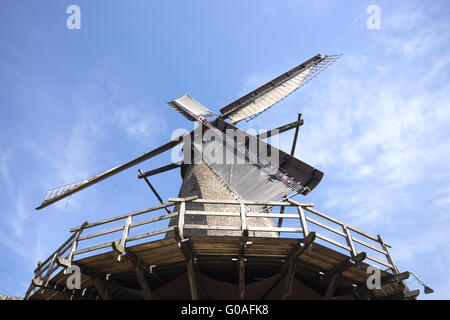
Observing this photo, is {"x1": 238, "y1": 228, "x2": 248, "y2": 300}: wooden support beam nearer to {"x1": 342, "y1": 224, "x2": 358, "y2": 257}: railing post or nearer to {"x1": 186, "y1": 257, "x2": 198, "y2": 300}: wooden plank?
{"x1": 186, "y1": 257, "x2": 198, "y2": 300}: wooden plank

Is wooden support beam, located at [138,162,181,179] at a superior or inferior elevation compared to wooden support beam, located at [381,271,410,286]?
superior

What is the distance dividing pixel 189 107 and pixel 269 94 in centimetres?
376

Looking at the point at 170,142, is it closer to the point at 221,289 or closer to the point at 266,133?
the point at 266,133

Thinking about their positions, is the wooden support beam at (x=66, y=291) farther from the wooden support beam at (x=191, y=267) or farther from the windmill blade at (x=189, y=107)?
the windmill blade at (x=189, y=107)

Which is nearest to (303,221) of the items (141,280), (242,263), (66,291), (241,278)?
(242,263)

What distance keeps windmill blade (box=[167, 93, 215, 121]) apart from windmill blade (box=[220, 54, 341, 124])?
896 mm

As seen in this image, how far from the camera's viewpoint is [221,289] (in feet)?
21.4

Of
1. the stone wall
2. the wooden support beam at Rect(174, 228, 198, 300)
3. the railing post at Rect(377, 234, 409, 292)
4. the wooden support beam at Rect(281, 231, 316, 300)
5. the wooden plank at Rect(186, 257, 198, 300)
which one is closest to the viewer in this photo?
the wooden support beam at Rect(281, 231, 316, 300)

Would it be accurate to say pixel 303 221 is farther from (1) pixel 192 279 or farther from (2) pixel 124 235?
(2) pixel 124 235

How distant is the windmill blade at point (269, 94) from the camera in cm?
1441

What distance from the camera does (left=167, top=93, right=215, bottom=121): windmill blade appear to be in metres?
14.4

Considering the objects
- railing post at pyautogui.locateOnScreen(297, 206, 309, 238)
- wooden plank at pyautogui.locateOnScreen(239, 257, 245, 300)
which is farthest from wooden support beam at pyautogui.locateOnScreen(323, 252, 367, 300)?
wooden plank at pyautogui.locateOnScreen(239, 257, 245, 300)

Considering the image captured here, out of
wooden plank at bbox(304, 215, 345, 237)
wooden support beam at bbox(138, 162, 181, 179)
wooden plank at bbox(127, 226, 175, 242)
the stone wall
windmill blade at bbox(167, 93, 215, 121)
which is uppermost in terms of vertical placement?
windmill blade at bbox(167, 93, 215, 121)
